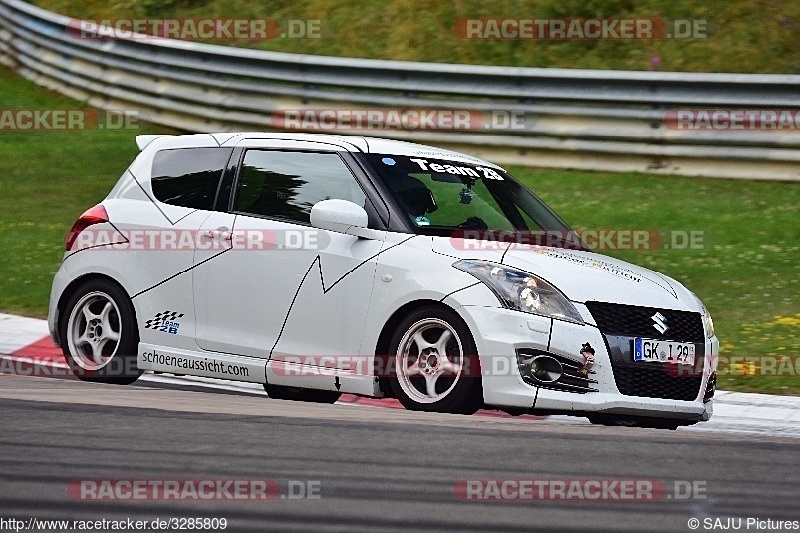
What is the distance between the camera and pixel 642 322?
7.39 m

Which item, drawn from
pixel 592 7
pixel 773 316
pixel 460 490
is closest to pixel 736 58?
pixel 592 7

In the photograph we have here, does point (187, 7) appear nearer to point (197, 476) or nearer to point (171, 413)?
point (171, 413)

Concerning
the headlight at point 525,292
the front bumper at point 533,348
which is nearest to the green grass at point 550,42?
the headlight at point 525,292

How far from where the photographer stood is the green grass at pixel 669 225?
10352mm

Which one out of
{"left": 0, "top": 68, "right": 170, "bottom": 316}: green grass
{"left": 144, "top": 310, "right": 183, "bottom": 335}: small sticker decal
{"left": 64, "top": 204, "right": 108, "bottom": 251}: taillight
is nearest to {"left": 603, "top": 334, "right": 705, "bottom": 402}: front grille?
{"left": 144, "top": 310, "right": 183, "bottom": 335}: small sticker decal

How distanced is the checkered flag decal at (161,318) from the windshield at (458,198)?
4.77ft

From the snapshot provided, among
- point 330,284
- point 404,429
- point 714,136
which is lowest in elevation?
point 404,429

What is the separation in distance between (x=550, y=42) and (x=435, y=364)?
429 inches

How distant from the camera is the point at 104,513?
4.23m

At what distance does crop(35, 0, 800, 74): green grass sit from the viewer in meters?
16.5

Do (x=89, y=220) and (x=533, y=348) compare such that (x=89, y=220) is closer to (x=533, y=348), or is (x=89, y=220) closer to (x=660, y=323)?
(x=533, y=348)

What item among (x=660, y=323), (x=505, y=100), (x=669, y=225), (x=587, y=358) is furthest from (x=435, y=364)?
(x=505, y=100)

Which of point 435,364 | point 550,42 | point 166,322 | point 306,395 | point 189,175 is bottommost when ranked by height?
point 306,395

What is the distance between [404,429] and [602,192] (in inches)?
336
